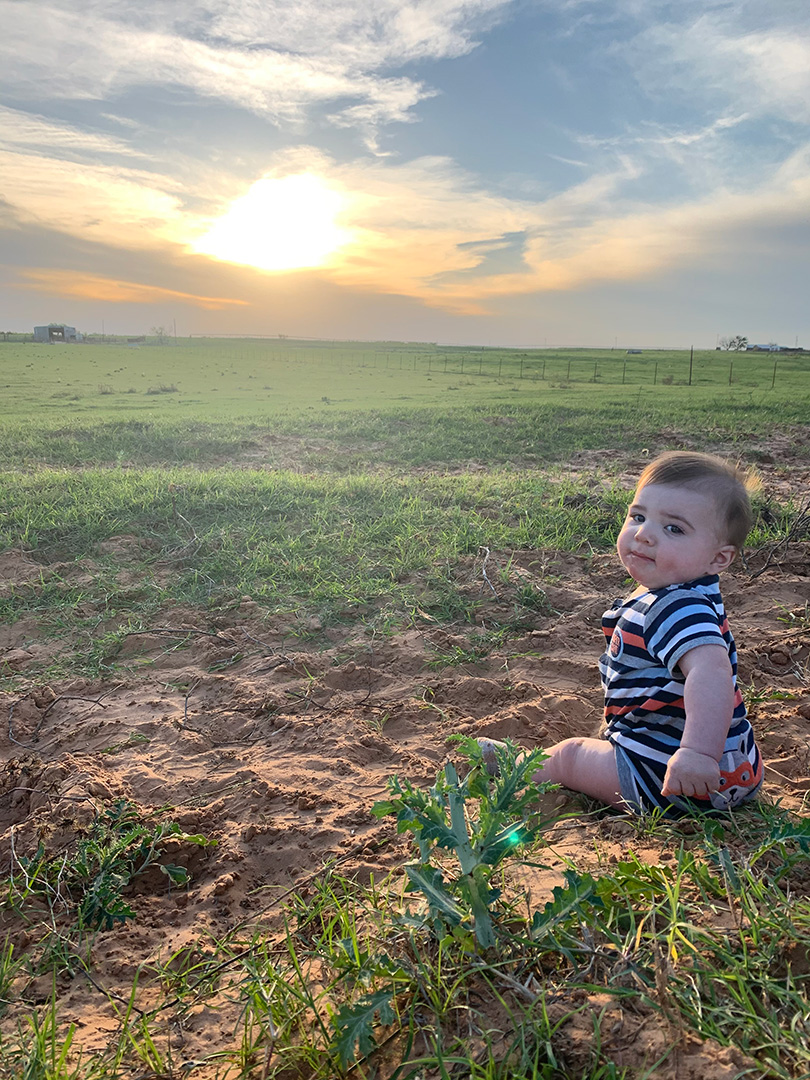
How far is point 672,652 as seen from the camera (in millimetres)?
2051

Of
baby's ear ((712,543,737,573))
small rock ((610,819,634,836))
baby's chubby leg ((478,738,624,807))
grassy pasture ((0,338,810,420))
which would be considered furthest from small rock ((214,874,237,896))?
grassy pasture ((0,338,810,420))

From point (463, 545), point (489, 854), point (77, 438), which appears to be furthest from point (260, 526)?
point (77, 438)

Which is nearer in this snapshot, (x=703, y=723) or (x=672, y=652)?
(x=703, y=723)

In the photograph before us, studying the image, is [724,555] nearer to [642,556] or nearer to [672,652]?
[642,556]

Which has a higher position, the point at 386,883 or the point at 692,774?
the point at 692,774

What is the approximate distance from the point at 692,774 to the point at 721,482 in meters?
0.92

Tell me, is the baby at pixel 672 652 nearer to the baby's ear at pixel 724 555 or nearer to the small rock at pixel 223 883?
the baby's ear at pixel 724 555

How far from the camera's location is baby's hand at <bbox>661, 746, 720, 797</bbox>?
184cm

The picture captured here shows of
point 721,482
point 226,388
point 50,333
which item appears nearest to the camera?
point 721,482

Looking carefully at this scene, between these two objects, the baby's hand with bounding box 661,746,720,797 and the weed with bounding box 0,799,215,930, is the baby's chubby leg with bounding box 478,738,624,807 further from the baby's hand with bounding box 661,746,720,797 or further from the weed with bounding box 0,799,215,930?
the weed with bounding box 0,799,215,930

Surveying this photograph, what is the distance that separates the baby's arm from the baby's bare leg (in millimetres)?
295

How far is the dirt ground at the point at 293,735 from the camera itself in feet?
6.17

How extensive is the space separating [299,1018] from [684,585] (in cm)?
163

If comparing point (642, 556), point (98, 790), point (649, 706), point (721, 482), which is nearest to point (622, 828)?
point (649, 706)
